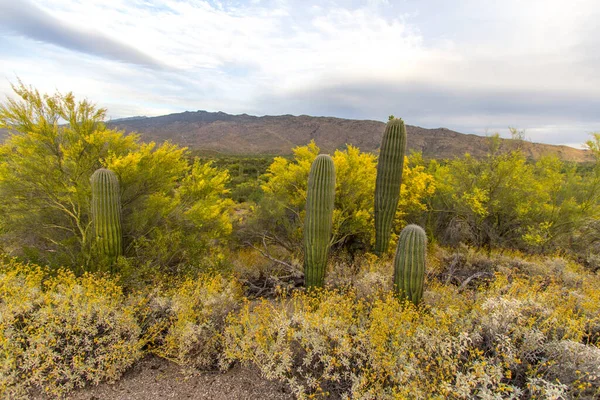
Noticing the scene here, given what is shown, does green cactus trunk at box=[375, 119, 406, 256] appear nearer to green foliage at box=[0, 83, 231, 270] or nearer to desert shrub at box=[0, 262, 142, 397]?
green foliage at box=[0, 83, 231, 270]

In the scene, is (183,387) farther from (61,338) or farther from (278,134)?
(278,134)

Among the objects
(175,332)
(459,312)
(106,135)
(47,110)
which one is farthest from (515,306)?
(47,110)

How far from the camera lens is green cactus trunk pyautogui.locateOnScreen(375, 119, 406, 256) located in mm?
7105

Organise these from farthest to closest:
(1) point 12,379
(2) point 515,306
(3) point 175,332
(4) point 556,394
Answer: (3) point 175,332, (2) point 515,306, (1) point 12,379, (4) point 556,394

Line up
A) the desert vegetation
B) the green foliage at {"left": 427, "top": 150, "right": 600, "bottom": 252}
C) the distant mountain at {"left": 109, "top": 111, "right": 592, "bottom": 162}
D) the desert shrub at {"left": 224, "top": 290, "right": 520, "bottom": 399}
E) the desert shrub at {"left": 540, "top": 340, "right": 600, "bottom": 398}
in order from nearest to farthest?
the desert shrub at {"left": 540, "top": 340, "right": 600, "bottom": 398}
the desert shrub at {"left": 224, "top": 290, "right": 520, "bottom": 399}
the desert vegetation
the green foliage at {"left": 427, "top": 150, "right": 600, "bottom": 252}
the distant mountain at {"left": 109, "top": 111, "right": 592, "bottom": 162}

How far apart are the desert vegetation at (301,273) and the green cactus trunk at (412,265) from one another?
0.03 m

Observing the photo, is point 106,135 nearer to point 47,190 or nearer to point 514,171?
point 47,190

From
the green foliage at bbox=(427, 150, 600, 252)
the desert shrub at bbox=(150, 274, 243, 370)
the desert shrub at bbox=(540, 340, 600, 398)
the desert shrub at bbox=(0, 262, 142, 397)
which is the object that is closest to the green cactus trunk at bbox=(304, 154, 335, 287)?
the desert shrub at bbox=(150, 274, 243, 370)

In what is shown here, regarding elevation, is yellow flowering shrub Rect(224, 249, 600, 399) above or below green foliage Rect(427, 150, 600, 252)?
below

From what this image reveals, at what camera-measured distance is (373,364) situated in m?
3.45

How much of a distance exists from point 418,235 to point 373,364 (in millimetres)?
2404

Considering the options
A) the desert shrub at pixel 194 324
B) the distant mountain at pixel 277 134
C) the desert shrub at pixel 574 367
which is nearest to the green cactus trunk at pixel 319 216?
the desert shrub at pixel 194 324

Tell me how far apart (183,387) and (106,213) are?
3672mm

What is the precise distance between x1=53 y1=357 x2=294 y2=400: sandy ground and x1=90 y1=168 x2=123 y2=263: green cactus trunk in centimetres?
267
